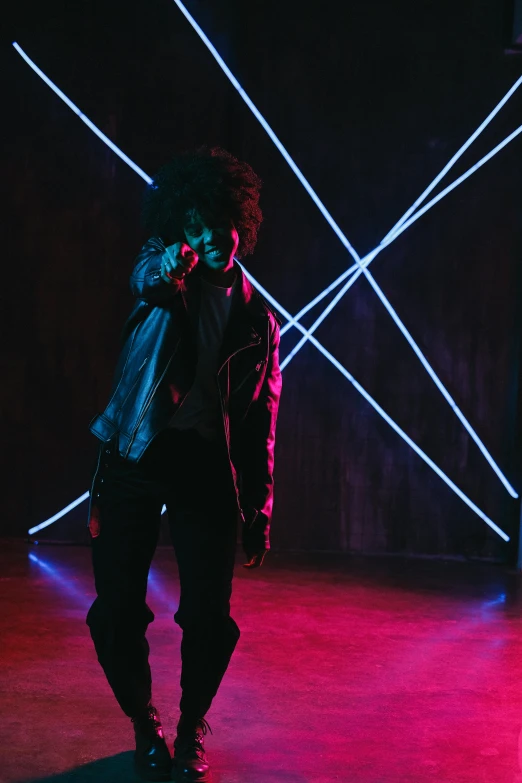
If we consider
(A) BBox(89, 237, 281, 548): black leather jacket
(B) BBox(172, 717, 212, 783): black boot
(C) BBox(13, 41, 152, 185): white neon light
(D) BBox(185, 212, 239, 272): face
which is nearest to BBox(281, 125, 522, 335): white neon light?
(C) BBox(13, 41, 152, 185): white neon light

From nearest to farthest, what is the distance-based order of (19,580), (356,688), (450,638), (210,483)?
(210,483)
(356,688)
(450,638)
(19,580)

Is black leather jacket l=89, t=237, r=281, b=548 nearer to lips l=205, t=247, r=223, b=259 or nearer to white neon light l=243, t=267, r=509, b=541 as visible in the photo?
lips l=205, t=247, r=223, b=259

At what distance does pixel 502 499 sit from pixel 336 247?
5.10ft

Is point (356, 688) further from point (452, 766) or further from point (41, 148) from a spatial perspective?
point (41, 148)

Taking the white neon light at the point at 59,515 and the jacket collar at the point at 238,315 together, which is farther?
the white neon light at the point at 59,515

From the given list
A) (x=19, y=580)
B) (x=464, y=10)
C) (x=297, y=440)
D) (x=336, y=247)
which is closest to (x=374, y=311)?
(x=336, y=247)

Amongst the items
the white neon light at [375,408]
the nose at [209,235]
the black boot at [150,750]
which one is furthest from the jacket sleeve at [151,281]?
the white neon light at [375,408]

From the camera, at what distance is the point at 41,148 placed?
4715 mm

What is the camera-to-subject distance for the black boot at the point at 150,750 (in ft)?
7.80

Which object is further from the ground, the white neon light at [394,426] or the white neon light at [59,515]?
the white neon light at [394,426]

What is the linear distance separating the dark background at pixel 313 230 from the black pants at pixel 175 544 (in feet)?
8.27

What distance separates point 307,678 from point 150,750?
0.89 metres

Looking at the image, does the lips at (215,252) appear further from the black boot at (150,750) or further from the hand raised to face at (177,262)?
the black boot at (150,750)

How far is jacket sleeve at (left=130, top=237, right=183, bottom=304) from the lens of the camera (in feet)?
7.12
